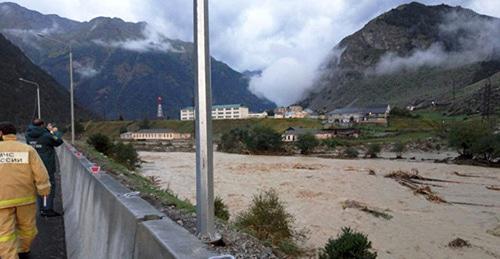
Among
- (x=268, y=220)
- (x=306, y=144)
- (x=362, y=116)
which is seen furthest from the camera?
(x=362, y=116)

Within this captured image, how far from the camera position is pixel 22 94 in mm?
95562

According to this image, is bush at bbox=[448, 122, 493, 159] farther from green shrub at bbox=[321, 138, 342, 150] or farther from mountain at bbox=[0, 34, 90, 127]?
mountain at bbox=[0, 34, 90, 127]

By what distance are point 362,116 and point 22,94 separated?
90.4 meters

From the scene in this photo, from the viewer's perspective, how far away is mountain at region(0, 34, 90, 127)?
A: 290 ft

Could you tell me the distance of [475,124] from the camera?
209ft

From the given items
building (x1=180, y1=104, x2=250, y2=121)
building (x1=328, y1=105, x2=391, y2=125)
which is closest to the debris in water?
building (x1=328, y1=105, x2=391, y2=125)

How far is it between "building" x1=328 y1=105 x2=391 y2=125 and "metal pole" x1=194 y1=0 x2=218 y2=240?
123 meters

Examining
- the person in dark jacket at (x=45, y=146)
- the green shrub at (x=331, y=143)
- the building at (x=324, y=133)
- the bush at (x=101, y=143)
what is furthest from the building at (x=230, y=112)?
the person in dark jacket at (x=45, y=146)

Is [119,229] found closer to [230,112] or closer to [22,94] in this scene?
[22,94]

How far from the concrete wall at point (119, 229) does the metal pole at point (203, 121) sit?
14.2 inches

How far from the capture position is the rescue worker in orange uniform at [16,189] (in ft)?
17.9

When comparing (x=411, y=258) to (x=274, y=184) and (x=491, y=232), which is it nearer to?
(x=491, y=232)

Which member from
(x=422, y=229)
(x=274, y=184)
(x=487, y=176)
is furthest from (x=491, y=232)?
(x=487, y=176)

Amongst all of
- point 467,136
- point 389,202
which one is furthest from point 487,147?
point 389,202
